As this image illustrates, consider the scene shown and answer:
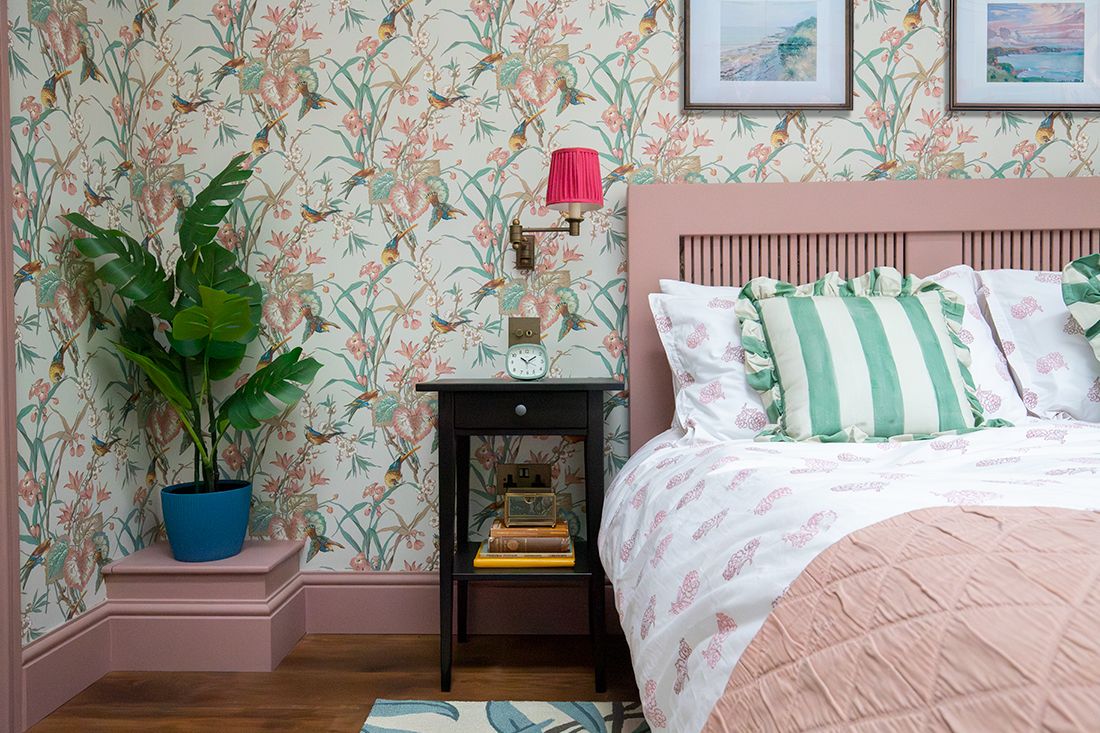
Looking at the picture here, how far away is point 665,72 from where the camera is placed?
225cm

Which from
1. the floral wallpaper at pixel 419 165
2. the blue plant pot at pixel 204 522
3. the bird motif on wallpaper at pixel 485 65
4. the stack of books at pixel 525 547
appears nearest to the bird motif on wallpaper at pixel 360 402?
the floral wallpaper at pixel 419 165

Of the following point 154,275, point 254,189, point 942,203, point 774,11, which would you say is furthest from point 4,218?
point 942,203

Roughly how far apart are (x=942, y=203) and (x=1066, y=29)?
0.72 metres

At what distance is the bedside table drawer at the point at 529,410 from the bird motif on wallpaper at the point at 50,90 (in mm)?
1299

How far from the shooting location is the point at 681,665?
3.20 feet

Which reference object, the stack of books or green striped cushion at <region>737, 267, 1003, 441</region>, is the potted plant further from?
green striped cushion at <region>737, 267, 1003, 441</region>

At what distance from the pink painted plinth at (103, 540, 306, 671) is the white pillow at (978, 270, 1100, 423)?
2085 millimetres

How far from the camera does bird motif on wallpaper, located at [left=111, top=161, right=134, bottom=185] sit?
2148mm

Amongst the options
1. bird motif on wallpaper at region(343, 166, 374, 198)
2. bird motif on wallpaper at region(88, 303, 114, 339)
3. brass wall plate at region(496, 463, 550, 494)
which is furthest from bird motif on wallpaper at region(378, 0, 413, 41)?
brass wall plate at region(496, 463, 550, 494)

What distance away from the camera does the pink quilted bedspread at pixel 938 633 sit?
50 cm

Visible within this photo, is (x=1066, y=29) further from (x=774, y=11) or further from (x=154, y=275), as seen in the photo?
(x=154, y=275)

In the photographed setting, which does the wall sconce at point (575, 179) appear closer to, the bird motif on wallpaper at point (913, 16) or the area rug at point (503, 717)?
the bird motif on wallpaper at point (913, 16)

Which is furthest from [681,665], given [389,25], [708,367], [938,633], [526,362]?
[389,25]

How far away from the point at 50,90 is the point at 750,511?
199 cm
